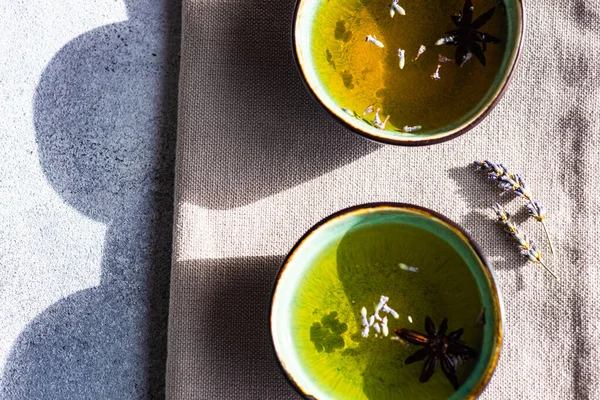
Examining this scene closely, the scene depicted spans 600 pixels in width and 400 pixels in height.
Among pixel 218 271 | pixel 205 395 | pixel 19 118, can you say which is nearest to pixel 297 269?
pixel 218 271

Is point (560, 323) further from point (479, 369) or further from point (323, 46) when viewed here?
point (323, 46)

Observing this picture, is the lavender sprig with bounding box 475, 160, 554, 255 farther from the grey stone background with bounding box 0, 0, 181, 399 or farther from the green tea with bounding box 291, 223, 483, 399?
the grey stone background with bounding box 0, 0, 181, 399

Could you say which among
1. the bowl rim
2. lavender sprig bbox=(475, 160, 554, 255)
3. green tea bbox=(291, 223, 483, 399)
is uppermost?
the bowl rim

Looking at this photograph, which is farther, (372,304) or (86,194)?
(86,194)

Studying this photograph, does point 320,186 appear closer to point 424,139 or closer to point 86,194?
point 424,139

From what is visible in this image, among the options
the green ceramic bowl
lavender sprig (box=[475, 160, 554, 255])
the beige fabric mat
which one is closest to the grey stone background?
the beige fabric mat

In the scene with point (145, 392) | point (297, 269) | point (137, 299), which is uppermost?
point (297, 269)

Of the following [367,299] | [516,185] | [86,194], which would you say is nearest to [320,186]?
[367,299]
